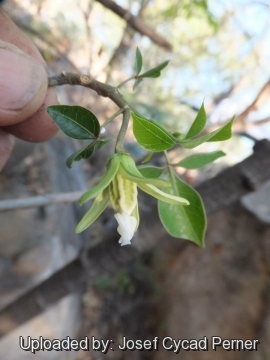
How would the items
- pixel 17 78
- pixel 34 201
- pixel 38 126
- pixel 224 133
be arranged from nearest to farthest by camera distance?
pixel 224 133
pixel 17 78
pixel 38 126
pixel 34 201

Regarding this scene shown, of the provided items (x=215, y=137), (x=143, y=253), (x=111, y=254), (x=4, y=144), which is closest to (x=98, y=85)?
(x=215, y=137)

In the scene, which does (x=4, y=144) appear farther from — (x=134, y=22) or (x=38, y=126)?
(x=134, y=22)

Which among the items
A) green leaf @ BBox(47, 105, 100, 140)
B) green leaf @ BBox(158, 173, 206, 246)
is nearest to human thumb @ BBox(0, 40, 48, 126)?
green leaf @ BBox(47, 105, 100, 140)

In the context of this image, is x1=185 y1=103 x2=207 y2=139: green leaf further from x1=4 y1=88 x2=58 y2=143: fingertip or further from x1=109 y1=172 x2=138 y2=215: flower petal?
x1=4 y1=88 x2=58 y2=143: fingertip

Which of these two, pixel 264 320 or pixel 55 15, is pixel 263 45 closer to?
pixel 264 320

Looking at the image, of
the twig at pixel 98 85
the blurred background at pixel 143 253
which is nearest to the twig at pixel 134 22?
the blurred background at pixel 143 253
